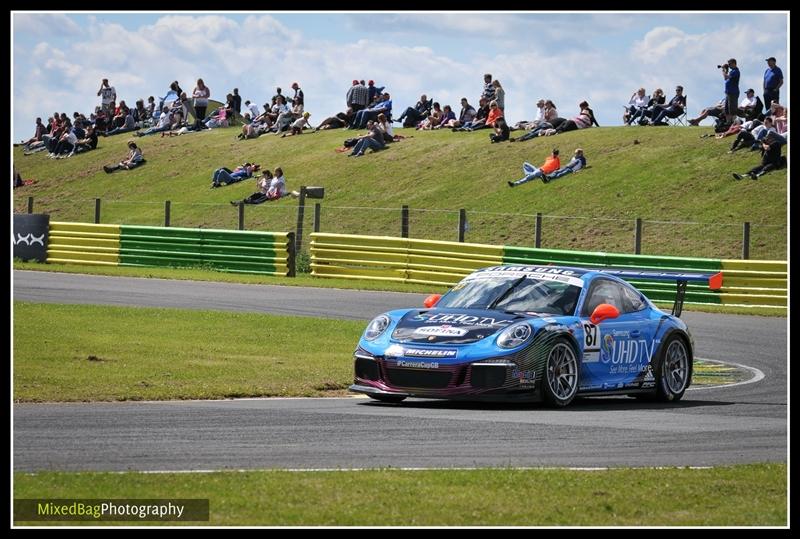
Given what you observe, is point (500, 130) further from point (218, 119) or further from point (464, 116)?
point (218, 119)

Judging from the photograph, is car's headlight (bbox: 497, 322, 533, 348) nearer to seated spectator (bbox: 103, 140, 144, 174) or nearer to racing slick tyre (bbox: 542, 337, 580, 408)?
racing slick tyre (bbox: 542, 337, 580, 408)

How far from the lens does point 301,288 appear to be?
2828 centimetres

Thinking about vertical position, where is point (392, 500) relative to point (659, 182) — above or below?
below

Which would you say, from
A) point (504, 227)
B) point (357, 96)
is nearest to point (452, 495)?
point (504, 227)

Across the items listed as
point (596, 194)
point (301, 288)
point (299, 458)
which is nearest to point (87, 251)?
point (301, 288)

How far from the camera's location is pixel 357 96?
47375 mm

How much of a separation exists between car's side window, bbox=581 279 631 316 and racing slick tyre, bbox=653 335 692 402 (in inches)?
24.6

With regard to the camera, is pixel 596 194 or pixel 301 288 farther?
pixel 596 194

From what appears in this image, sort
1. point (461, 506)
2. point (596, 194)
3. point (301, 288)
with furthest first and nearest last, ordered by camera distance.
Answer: point (596, 194)
point (301, 288)
point (461, 506)

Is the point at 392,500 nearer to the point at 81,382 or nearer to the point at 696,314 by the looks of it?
the point at 81,382

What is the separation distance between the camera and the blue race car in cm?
1270

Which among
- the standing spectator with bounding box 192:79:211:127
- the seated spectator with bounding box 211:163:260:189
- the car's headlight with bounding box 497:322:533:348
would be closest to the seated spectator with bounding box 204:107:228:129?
the standing spectator with bounding box 192:79:211:127

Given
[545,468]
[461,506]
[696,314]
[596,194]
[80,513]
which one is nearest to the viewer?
[80,513]
